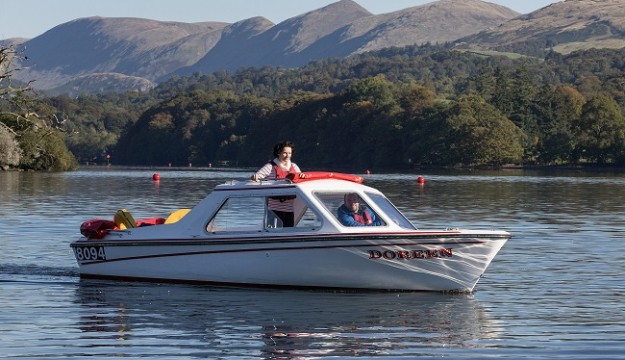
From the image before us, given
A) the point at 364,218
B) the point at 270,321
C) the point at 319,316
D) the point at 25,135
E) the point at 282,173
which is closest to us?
the point at 270,321

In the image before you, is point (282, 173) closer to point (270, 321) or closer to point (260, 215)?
point (260, 215)

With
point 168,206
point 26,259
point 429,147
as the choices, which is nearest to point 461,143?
point 429,147

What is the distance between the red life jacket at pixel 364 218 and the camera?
74.9 ft

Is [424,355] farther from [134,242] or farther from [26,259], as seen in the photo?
[26,259]

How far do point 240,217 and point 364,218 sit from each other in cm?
235

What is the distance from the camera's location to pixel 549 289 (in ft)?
78.1

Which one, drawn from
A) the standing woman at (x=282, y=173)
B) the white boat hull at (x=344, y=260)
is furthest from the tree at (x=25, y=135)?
the white boat hull at (x=344, y=260)

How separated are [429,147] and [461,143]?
19.4 ft

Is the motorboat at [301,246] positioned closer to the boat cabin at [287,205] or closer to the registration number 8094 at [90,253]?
the boat cabin at [287,205]

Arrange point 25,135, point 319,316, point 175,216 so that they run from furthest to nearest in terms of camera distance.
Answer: point 25,135 → point 175,216 → point 319,316

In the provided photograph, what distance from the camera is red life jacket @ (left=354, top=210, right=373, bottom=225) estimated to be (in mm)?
22828

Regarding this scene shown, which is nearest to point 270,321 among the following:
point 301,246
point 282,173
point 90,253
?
point 301,246

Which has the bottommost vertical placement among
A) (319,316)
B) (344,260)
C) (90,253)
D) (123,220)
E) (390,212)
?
(319,316)

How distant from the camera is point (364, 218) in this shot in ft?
75.2
